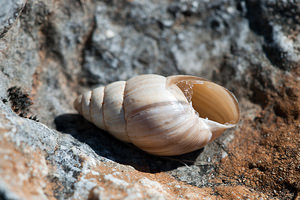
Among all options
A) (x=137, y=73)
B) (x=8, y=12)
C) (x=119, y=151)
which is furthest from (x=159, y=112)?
(x=8, y=12)

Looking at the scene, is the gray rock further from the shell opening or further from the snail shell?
the shell opening

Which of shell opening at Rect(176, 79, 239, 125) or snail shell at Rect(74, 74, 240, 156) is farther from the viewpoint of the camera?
shell opening at Rect(176, 79, 239, 125)

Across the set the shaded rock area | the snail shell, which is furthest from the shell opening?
the shaded rock area

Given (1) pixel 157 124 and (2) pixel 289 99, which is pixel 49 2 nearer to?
(1) pixel 157 124

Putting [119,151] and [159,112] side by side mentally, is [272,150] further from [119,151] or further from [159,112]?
[119,151]

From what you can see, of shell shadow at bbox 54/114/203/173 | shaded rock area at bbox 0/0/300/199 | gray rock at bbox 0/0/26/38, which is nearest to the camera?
shaded rock area at bbox 0/0/300/199

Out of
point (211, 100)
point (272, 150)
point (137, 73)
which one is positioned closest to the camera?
point (272, 150)

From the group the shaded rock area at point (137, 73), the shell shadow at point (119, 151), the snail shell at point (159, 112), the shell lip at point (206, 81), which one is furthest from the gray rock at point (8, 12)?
the shell lip at point (206, 81)
